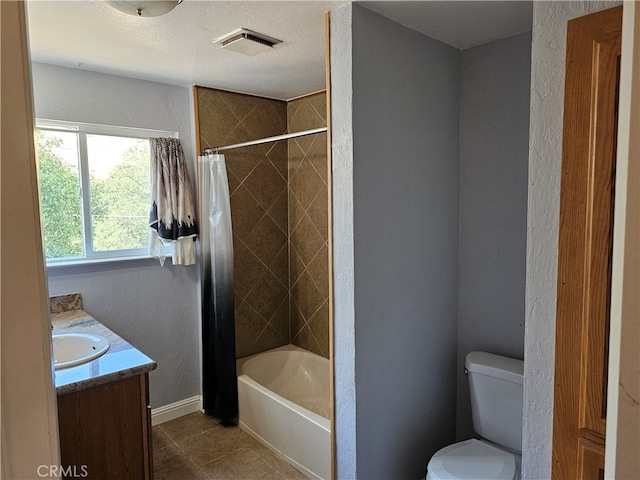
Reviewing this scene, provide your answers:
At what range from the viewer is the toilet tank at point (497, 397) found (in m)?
1.97

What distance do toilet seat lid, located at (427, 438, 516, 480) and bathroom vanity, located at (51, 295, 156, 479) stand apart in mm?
1281

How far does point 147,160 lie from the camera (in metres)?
2.87

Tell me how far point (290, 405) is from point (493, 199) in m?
1.63

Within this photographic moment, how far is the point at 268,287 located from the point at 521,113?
6.96 ft

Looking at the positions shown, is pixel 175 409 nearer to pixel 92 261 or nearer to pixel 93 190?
pixel 92 261

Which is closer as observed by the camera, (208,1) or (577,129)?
(577,129)

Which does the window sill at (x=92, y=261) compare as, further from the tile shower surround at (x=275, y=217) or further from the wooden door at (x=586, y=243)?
the wooden door at (x=586, y=243)

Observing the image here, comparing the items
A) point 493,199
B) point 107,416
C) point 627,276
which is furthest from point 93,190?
point 627,276

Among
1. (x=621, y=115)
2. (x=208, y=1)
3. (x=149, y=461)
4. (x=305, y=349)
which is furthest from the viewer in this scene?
(x=305, y=349)

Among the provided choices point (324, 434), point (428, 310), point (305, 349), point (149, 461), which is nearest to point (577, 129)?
point (428, 310)

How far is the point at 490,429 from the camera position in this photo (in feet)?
6.77

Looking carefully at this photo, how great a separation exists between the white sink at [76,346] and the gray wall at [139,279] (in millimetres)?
489

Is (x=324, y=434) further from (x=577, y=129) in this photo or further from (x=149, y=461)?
(x=577, y=129)

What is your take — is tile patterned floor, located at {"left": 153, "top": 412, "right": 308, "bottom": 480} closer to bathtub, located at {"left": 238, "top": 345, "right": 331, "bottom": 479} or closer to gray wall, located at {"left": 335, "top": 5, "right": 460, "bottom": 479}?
bathtub, located at {"left": 238, "top": 345, "right": 331, "bottom": 479}
